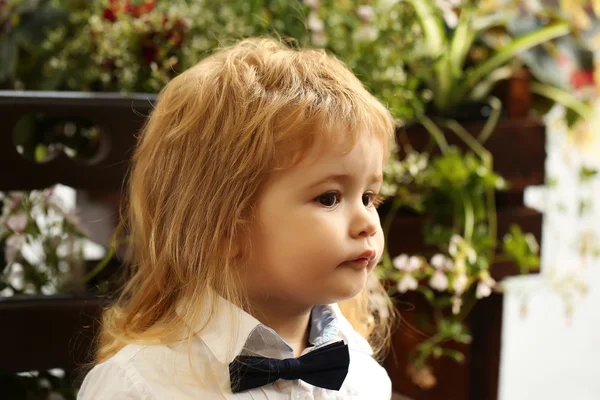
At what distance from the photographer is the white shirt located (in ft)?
3.13

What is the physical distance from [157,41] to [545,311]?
1.43 m

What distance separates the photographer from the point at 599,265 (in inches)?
96.6

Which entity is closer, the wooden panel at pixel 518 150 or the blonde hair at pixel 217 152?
the blonde hair at pixel 217 152

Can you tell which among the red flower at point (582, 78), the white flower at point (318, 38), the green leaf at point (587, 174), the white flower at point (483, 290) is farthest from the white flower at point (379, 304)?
the red flower at point (582, 78)

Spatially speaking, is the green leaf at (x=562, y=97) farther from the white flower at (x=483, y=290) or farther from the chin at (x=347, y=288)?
the chin at (x=347, y=288)

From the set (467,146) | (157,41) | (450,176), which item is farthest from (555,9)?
(157,41)

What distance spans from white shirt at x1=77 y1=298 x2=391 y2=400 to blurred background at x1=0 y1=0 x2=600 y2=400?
29 centimetres

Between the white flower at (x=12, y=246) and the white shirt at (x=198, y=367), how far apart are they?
437mm

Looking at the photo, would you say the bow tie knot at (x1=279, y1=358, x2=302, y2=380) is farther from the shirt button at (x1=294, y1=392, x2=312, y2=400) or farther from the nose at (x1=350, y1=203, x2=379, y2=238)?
the nose at (x1=350, y1=203, x2=379, y2=238)

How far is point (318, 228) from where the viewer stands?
0.93 meters

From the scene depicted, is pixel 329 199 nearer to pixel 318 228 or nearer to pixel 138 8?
pixel 318 228

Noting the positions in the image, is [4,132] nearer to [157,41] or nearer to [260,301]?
[157,41]

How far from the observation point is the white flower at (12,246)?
136 cm

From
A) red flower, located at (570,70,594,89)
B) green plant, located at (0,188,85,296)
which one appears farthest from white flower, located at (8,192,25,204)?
red flower, located at (570,70,594,89)
